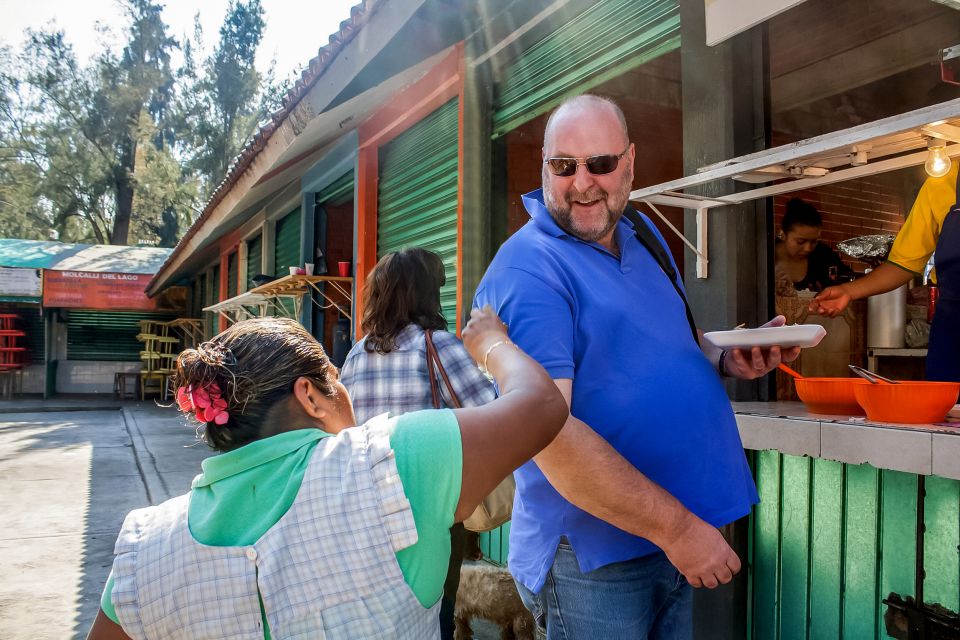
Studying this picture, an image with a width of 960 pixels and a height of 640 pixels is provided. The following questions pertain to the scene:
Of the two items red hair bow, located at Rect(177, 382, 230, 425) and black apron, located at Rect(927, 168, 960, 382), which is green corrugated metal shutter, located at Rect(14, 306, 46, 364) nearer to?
red hair bow, located at Rect(177, 382, 230, 425)

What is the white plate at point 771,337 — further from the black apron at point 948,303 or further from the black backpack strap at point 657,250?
the black apron at point 948,303

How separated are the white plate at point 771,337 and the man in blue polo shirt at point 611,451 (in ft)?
0.39

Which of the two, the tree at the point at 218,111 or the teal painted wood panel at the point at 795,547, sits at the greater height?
the tree at the point at 218,111

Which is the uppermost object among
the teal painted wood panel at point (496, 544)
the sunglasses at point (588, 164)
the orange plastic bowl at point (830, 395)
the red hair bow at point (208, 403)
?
the sunglasses at point (588, 164)

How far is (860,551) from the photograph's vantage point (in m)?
2.46

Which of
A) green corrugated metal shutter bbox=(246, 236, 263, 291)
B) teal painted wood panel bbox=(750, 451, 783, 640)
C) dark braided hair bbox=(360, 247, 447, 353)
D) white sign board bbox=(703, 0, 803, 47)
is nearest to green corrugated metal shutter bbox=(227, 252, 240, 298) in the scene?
green corrugated metal shutter bbox=(246, 236, 263, 291)

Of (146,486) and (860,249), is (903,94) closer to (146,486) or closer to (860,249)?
(860,249)

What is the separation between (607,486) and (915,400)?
1.39m

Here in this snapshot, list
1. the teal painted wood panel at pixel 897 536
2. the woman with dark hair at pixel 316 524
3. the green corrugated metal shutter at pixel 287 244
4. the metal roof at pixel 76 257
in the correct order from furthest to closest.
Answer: the metal roof at pixel 76 257, the green corrugated metal shutter at pixel 287 244, the teal painted wood panel at pixel 897 536, the woman with dark hair at pixel 316 524

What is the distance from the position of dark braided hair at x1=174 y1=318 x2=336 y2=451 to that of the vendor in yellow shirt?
257 cm

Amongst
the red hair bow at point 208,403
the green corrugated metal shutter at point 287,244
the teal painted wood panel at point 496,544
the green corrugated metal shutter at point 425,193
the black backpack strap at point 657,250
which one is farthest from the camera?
the green corrugated metal shutter at point 287,244

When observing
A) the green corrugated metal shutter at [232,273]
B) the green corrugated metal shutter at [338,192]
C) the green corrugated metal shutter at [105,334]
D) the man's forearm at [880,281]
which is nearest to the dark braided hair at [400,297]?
the man's forearm at [880,281]

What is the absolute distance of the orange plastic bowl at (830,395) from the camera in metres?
2.53

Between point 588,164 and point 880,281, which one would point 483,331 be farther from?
point 880,281
